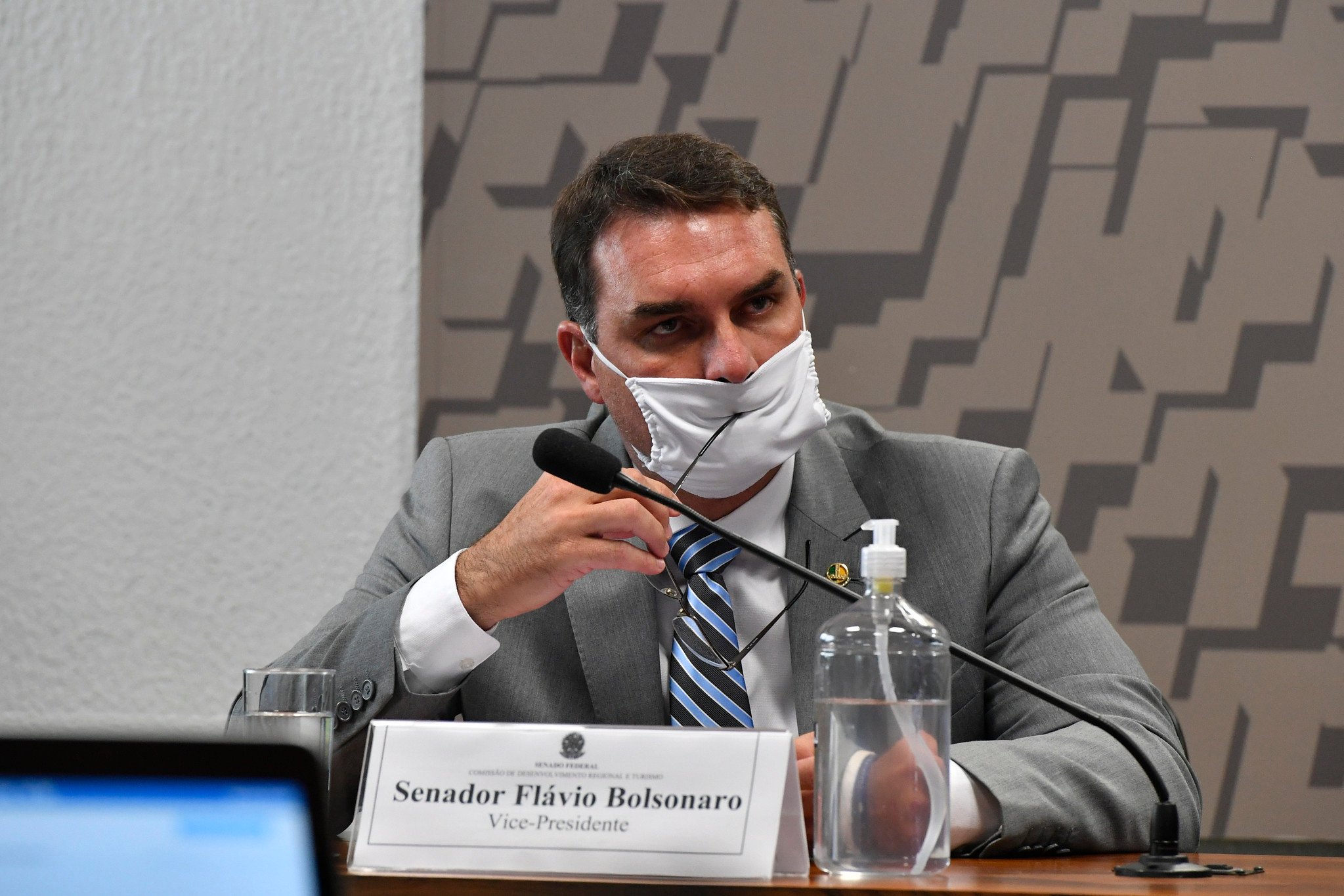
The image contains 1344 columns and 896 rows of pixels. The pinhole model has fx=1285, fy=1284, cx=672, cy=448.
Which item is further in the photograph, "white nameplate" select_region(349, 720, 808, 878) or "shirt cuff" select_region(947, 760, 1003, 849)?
"shirt cuff" select_region(947, 760, 1003, 849)

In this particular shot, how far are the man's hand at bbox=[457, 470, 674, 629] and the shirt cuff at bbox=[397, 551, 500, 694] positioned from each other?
1cm

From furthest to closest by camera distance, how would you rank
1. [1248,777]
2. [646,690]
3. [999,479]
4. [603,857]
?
[1248,777], [999,479], [646,690], [603,857]

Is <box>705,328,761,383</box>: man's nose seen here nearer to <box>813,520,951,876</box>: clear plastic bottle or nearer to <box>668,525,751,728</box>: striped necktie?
<box>668,525,751,728</box>: striped necktie

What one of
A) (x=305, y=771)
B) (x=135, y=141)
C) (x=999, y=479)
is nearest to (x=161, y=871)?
(x=305, y=771)

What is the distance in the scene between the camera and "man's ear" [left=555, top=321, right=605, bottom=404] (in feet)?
5.69

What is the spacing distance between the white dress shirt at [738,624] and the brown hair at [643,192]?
0.32 meters

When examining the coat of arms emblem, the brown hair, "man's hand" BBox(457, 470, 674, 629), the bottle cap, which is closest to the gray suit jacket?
"man's hand" BBox(457, 470, 674, 629)

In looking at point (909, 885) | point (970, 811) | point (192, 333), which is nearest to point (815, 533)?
point (970, 811)

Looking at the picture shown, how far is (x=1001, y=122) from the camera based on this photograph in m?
2.24

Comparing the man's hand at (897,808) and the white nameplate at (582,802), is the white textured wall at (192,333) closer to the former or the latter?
the white nameplate at (582,802)

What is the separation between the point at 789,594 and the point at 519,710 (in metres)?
0.35

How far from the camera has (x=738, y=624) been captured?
5.16 feet

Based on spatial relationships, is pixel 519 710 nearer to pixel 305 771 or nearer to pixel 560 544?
pixel 560 544

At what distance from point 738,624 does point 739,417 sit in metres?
0.26
